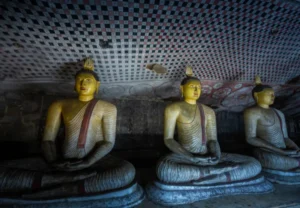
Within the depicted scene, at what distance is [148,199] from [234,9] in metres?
2.32

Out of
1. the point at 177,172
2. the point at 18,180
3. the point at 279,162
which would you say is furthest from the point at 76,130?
the point at 279,162

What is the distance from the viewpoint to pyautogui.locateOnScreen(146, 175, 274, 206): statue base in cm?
175

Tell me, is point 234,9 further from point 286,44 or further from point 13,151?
point 13,151

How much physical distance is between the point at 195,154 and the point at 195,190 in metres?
0.41

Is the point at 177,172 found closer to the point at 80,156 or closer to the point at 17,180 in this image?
the point at 80,156

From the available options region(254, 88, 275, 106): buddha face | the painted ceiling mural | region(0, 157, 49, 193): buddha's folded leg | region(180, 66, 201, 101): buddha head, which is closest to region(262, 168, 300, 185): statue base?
region(254, 88, 275, 106): buddha face

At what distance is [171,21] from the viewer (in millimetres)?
2068

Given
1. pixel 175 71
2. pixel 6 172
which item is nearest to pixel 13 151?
pixel 6 172

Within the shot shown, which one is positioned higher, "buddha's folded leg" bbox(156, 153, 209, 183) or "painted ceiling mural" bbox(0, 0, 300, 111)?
"painted ceiling mural" bbox(0, 0, 300, 111)

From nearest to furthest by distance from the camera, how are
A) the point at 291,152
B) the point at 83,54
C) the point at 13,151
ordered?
the point at 83,54 < the point at 291,152 < the point at 13,151

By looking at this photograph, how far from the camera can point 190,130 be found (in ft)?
7.84

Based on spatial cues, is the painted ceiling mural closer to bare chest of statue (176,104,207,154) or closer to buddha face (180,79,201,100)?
buddha face (180,79,201,100)

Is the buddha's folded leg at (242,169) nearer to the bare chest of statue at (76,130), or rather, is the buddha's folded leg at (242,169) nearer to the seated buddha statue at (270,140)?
the seated buddha statue at (270,140)

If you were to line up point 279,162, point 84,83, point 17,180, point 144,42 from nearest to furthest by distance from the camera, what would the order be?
point 17,180, point 84,83, point 144,42, point 279,162
